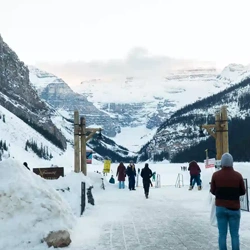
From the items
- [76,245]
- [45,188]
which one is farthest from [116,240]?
[45,188]

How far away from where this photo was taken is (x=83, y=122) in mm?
22109

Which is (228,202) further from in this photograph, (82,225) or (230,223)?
(82,225)

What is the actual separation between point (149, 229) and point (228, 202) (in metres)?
4.03

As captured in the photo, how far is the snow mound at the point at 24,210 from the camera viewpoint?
8.68m

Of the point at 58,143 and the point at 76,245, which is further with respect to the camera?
the point at 58,143

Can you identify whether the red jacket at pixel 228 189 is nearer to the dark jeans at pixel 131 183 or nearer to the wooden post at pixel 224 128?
the wooden post at pixel 224 128

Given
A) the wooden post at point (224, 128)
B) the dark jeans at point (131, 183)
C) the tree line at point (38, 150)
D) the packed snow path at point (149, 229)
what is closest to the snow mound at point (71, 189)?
the packed snow path at point (149, 229)

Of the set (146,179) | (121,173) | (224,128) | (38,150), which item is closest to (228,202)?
(224,128)

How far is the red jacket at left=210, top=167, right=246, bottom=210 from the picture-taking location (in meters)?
7.61

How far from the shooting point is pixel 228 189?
7672 millimetres

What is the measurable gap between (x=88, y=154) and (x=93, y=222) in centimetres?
1398

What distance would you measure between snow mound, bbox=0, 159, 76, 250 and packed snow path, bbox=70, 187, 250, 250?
67 centimetres

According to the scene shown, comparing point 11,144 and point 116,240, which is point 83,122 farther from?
point 11,144

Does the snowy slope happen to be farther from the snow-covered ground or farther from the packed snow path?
the snow-covered ground
